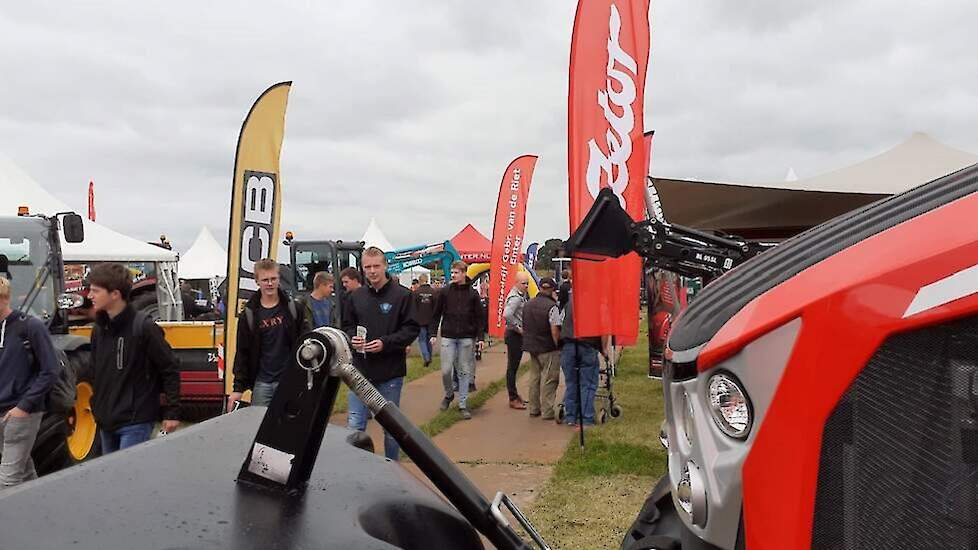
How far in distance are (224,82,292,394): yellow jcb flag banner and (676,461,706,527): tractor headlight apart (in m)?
6.20

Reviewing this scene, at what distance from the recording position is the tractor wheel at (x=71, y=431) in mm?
5461

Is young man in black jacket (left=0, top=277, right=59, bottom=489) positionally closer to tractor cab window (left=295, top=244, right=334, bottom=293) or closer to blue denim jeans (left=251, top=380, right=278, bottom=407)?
blue denim jeans (left=251, top=380, right=278, bottom=407)

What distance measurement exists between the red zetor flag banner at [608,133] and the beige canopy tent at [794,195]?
8.80ft

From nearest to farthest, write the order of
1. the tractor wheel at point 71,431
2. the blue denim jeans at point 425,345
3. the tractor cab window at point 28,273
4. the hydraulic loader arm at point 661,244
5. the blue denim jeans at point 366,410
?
1. the hydraulic loader arm at point 661,244
2. the blue denim jeans at point 366,410
3. the tractor wheel at point 71,431
4. the tractor cab window at point 28,273
5. the blue denim jeans at point 425,345

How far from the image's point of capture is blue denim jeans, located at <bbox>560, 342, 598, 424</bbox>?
8.41 meters

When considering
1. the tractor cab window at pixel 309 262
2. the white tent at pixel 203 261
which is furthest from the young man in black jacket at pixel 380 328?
the white tent at pixel 203 261

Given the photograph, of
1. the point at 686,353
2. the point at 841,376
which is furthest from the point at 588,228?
the point at 841,376

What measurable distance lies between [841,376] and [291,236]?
16.1 meters

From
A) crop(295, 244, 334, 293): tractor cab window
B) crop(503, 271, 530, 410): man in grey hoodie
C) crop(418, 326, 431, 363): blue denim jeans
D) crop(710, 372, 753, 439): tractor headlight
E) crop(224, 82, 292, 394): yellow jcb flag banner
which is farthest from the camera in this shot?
crop(295, 244, 334, 293): tractor cab window

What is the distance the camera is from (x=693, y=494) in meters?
1.26

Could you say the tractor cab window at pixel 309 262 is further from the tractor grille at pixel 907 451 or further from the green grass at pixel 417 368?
the tractor grille at pixel 907 451

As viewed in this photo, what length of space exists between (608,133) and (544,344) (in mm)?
3385

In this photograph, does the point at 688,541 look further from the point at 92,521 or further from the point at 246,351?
the point at 246,351

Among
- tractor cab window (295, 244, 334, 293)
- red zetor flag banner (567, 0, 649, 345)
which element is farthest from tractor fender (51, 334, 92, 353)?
tractor cab window (295, 244, 334, 293)
